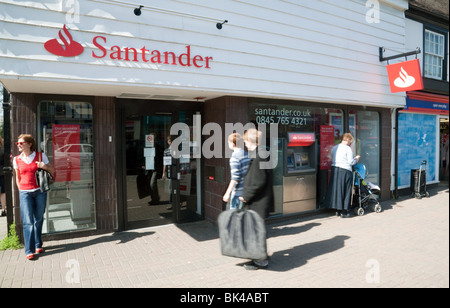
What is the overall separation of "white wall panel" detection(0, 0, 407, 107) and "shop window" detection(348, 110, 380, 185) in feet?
1.99

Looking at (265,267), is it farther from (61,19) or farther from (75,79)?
(61,19)

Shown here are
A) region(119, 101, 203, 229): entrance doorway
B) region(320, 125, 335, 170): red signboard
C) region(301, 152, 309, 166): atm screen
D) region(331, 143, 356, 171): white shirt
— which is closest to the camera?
region(119, 101, 203, 229): entrance doorway

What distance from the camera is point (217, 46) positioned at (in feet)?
17.5

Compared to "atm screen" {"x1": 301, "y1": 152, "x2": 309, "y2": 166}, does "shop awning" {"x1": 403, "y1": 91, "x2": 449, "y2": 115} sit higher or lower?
higher

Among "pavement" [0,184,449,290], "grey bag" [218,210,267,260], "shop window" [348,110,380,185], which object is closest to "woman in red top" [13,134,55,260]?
"pavement" [0,184,449,290]

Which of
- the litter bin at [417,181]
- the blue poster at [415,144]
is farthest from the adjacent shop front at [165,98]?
the litter bin at [417,181]

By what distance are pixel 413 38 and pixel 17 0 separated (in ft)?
→ 32.2

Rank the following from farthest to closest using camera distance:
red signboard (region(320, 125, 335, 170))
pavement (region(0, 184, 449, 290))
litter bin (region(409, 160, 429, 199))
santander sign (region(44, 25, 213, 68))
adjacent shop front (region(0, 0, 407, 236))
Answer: litter bin (region(409, 160, 429, 199)) < red signboard (region(320, 125, 335, 170)) < adjacent shop front (region(0, 0, 407, 236)) < santander sign (region(44, 25, 213, 68)) < pavement (region(0, 184, 449, 290))

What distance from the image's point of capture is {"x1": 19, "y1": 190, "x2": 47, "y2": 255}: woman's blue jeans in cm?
454

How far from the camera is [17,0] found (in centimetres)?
400

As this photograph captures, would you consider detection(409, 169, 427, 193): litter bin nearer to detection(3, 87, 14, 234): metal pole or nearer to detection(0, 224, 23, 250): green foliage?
detection(0, 224, 23, 250): green foliage

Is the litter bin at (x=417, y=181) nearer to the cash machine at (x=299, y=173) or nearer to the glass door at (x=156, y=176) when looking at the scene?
the cash machine at (x=299, y=173)

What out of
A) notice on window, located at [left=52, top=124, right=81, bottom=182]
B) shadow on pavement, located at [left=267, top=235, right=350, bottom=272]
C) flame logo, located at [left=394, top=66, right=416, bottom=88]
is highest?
flame logo, located at [left=394, top=66, right=416, bottom=88]

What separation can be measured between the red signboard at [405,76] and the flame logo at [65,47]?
683cm
